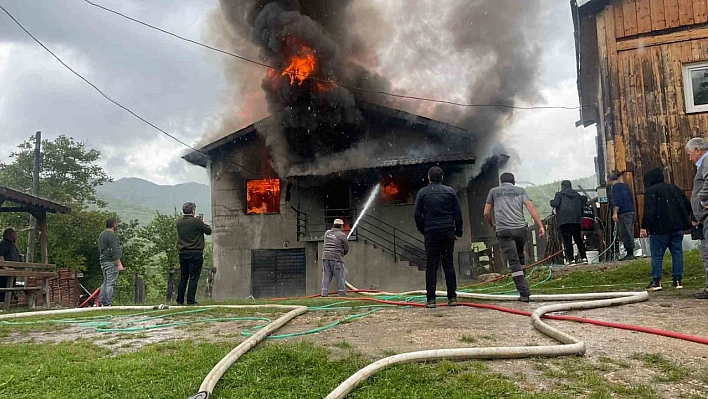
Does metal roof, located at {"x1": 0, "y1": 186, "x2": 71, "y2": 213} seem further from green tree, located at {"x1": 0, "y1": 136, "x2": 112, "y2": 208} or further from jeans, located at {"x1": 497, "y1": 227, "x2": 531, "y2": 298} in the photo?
green tree, located at {"x1": 0, "y1": 136, "x2": 112, "y2": 208}

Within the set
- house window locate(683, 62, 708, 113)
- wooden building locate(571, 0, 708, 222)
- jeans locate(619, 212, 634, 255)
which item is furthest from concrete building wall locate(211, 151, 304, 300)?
house window locate(683, 62, 708, 113)

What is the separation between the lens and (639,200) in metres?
9.95

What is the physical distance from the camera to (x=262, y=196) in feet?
61.5

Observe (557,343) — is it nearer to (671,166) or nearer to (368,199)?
(671,166)

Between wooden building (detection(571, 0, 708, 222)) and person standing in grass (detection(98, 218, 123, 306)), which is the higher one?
wooden building (detection(571, 0, 708, 222))

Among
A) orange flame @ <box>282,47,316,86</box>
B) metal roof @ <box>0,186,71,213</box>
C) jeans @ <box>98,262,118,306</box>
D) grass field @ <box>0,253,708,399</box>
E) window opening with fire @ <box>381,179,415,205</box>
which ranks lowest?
grass field @ <box>0,253,708,399</box>

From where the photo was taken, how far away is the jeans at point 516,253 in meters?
6.56

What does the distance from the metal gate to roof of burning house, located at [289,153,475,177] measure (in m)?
2.97

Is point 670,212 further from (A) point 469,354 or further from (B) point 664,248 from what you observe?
(A) point 469,354

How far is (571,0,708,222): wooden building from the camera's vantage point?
9.90m

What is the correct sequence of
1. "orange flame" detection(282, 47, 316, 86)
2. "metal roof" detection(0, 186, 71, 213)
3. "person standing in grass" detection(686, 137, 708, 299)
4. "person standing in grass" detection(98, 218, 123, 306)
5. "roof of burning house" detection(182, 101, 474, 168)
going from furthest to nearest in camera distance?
"orange flame" detection(282, 47, 316, 86), "roof of burning house" detection(182, 101, 474, 168), "metal roof" detection(0, 186, 71, 213), "person standing in grass" detection(98, 218, 123, 306), "person standing in grass" detection(686, 137, 708, 299)

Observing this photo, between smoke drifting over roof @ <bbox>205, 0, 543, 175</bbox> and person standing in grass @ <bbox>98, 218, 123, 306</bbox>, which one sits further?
smoke drifting over roof @ <bbox>205, 0, 543, 175</bbox>

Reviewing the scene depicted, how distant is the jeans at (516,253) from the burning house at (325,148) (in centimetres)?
962

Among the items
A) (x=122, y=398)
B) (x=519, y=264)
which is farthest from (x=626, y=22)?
(x=122, y=398)
